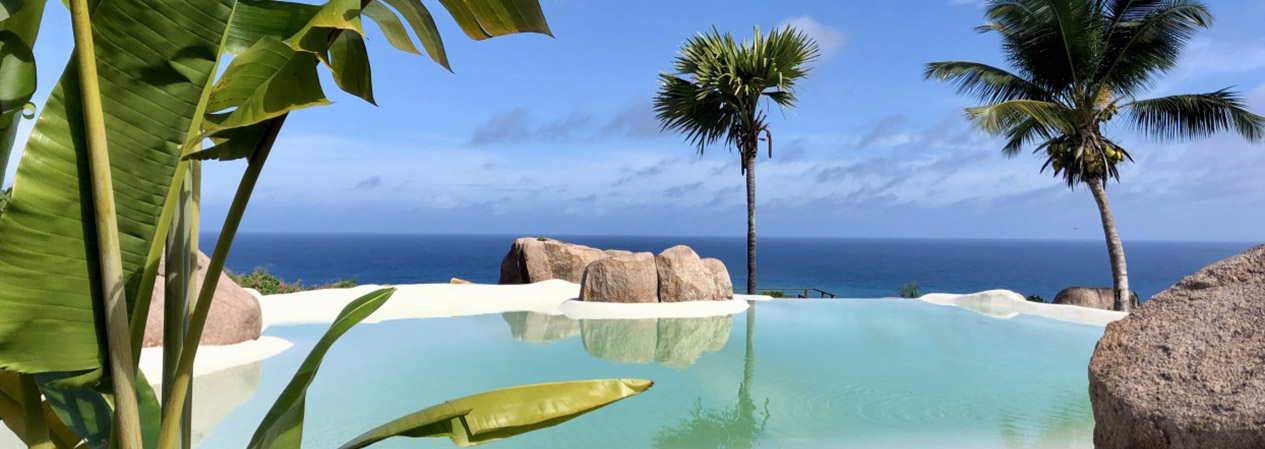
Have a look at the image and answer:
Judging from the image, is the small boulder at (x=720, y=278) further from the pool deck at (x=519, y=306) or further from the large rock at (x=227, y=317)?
the large rock at (x=227, y=317)

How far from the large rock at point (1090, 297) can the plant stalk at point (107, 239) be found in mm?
15389

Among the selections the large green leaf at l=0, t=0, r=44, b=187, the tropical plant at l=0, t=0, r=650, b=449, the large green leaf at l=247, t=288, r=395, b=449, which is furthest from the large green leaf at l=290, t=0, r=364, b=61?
the large green leaf at l=247, t=288, r=395, b=449

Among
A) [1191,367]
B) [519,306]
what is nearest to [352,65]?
[1191,367]

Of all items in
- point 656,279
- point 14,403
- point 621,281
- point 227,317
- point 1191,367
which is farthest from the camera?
point 656,279

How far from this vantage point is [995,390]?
6.84m

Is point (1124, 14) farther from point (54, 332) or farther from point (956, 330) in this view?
point (54, 332)

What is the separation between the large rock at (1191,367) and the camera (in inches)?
115

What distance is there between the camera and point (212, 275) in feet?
4.79

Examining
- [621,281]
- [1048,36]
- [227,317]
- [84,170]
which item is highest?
[1048,36]

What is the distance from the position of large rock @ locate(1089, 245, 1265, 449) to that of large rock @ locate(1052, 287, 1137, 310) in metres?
11.2

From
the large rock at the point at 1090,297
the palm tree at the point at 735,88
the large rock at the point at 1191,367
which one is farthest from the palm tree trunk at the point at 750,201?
the large rock at the point at 1191,367

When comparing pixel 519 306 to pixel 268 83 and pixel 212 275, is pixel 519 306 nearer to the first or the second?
pixel 212 275

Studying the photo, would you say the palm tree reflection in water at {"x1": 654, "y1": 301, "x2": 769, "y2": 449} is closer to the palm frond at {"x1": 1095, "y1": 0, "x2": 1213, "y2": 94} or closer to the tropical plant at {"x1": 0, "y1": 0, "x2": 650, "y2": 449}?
the tropical plant at {"x1": 0, "y1": 0, "x2": 650, "y2": 449}

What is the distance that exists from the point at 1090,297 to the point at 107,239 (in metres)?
15.9
